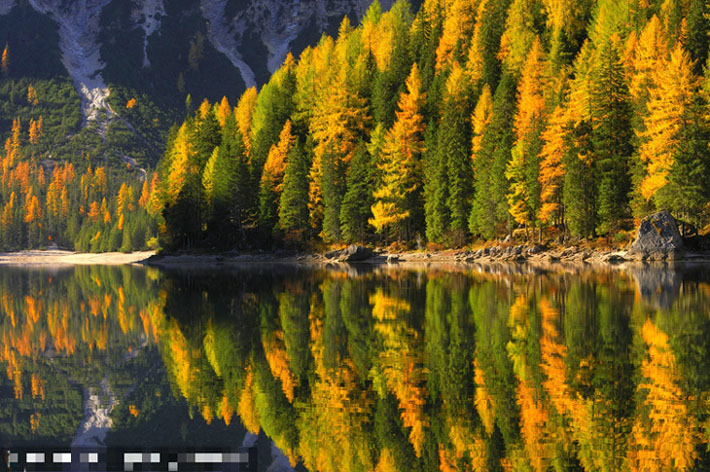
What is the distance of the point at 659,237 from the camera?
2024 inches

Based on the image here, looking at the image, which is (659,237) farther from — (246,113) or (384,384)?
(246,113)

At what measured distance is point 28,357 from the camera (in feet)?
59.6

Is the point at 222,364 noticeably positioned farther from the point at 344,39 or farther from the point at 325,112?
the point at 344,39

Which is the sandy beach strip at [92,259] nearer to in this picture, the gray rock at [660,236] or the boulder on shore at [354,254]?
the boulder on shore at [354,254]

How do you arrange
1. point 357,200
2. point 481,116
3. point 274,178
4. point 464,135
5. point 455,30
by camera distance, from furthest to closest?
point 274,178 < point 455,30 < point 357,200 < point 464,135 < point 481,116

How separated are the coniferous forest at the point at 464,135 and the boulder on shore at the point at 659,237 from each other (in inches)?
76.5

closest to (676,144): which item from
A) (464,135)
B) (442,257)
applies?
(464,135)

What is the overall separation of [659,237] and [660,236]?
3.6 inches

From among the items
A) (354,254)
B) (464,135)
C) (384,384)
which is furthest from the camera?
(354,254)

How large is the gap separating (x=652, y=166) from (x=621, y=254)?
6.52 m

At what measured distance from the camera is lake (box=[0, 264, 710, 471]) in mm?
9758

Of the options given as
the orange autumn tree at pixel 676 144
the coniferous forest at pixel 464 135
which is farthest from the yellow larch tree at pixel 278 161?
the orange autumn tree at pixel 676 144

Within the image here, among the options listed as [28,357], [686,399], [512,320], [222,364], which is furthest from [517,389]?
[28,357]

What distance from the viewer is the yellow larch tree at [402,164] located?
73000 mm
